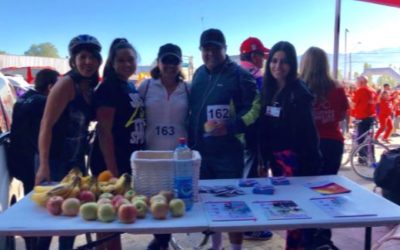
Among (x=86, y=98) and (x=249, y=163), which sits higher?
(x=86, y=98)

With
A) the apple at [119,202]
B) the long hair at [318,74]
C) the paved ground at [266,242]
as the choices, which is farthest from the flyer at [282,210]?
the paved ground at [266,242]

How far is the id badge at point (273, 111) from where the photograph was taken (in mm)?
2858

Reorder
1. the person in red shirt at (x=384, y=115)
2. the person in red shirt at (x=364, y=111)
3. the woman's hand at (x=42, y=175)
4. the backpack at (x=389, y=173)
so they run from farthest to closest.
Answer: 1. the person in red shirt at (x=384, y=115)
2. the person in red shirt at (x=364, y=111)
3. the backpack at (x=389, y=173)
4. the woman's hand at (x=42, y=175)

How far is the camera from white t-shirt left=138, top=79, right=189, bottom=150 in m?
3.01

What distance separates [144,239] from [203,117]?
178cm

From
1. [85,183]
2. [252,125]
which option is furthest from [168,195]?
[252,125]

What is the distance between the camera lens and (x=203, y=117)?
119 inches

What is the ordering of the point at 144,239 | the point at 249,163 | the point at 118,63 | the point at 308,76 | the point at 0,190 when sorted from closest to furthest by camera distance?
the point at 118,63, the point at 0,190, the point at 249,163, the point at 308,76, the point at 144,239

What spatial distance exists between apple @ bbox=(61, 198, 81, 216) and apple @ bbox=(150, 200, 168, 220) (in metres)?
0.38

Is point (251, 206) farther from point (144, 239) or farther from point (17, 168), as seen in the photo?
point (144, 239)

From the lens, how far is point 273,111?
2891 millimetres

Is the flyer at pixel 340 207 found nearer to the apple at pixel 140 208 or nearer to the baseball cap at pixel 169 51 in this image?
the apple at pixel 140 208

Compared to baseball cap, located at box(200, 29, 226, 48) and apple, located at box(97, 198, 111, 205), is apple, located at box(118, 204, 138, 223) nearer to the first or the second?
apple, located at box(97, 198, 111, 205)

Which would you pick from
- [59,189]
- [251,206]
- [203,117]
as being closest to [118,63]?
[203,117]
